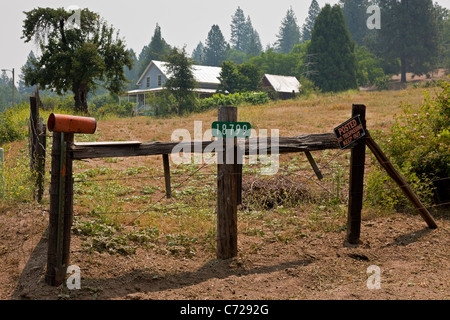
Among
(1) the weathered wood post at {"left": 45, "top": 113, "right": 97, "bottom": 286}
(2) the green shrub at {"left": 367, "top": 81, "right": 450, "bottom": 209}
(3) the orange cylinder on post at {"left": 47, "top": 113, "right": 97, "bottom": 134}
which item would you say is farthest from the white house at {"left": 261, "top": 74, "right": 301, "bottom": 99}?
(1) the weathered wood post at {"left": 45, "top": 113, "right": 97, "bottom": 286}

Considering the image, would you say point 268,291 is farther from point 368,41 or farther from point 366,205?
point 368,41

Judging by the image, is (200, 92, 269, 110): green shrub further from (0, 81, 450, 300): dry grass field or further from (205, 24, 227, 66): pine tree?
(205, 24, 227, 66): pine tree

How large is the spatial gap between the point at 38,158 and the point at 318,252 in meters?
4.92

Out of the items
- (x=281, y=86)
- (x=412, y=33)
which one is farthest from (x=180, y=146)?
(x=412, y=33)

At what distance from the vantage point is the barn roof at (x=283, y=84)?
160 feet

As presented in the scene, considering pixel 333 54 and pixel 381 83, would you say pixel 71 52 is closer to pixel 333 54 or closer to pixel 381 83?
pixel 333 54

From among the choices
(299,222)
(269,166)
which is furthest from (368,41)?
(299,222)

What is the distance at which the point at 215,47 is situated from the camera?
92812mm

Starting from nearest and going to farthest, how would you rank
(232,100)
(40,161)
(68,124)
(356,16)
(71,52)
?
(68,124) < (40,161) < (71,52) < (232,100) < (356,16)

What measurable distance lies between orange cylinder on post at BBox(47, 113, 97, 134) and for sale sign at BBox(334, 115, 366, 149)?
3296 millimetres

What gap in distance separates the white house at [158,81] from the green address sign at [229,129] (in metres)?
40.0

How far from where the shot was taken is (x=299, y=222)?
7.35 metres

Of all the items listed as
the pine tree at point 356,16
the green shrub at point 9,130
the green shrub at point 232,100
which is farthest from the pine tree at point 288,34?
the green shrub at point 9,130

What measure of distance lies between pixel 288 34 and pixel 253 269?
11489cm
